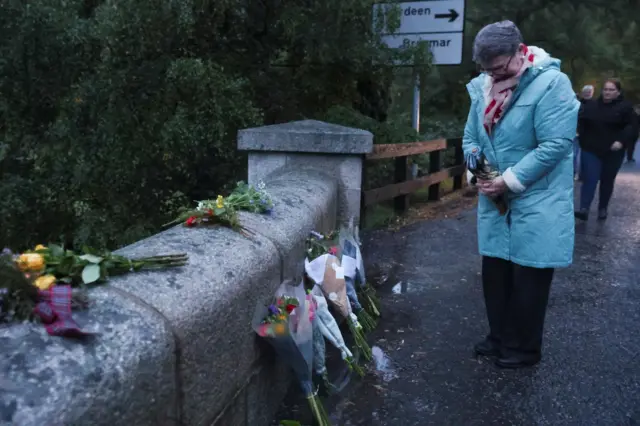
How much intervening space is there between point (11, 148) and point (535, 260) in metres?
6.37

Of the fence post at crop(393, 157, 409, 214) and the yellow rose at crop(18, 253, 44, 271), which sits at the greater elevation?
the yellow rose at crop(18, 253, 44, 271)

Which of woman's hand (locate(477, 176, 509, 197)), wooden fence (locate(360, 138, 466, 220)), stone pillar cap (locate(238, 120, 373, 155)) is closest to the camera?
woman's hand (locate(477, 176, 509, 197))

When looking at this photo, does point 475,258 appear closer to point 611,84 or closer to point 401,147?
point 401,147

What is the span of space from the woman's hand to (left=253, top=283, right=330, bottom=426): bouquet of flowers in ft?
3.71

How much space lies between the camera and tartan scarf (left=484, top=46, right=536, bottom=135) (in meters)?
3.10

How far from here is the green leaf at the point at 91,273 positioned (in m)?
1.72

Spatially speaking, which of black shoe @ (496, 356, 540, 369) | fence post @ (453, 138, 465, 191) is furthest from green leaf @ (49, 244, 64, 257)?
fence post @ (453, 138, 465, 191)

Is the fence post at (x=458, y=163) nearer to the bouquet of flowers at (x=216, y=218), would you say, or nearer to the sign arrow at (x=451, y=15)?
the sign arrow at (x=451, y=15)

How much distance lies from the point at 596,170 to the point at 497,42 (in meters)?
5.40

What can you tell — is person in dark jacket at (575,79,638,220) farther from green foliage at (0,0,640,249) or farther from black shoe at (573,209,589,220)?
green foliage at (0,0,640,249)

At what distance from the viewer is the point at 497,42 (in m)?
3.01

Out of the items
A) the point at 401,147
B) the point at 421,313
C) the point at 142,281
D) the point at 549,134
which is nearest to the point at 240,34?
the point at 401,147

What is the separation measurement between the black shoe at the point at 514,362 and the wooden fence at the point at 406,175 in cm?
280

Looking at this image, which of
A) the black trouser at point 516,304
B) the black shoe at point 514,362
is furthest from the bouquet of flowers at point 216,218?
the black shoe at point 514,362
